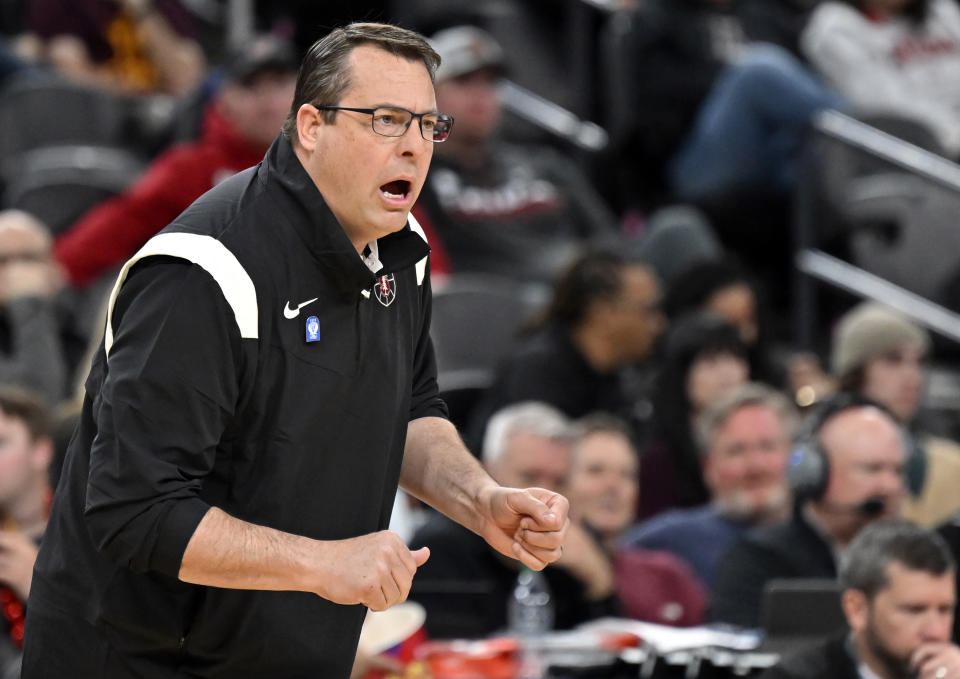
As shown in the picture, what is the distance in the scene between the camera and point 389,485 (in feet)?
8.95

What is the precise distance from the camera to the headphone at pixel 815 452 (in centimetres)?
526

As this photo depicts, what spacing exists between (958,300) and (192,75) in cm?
465

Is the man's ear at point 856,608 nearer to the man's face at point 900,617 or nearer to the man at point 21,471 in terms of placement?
the man's face at point 900,617

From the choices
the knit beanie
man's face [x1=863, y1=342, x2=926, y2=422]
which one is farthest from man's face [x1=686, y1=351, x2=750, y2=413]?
man's face [x1=863, y1=342, x2=926, y2=422]

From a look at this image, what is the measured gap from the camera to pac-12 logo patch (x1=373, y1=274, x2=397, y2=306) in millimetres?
2689

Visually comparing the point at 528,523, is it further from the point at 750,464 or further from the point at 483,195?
the point at 483,195

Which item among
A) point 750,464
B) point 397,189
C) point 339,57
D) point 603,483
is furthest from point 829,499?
point 339,57

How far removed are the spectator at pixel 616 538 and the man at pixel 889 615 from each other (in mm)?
1035

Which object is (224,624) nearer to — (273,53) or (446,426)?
(446,426)

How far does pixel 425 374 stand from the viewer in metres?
3.00

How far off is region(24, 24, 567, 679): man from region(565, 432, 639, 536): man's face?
9.71ft

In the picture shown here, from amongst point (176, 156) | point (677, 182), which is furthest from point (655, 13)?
point (176, 156)

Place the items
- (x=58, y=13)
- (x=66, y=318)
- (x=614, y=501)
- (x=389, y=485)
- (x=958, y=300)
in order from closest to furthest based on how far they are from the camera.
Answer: (x=389, y=485)
(x=614, y=501)
(x=66, y=318)
(x=958, y=300)
(x=58, y=13)

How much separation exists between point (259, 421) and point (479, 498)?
1.32 feet
